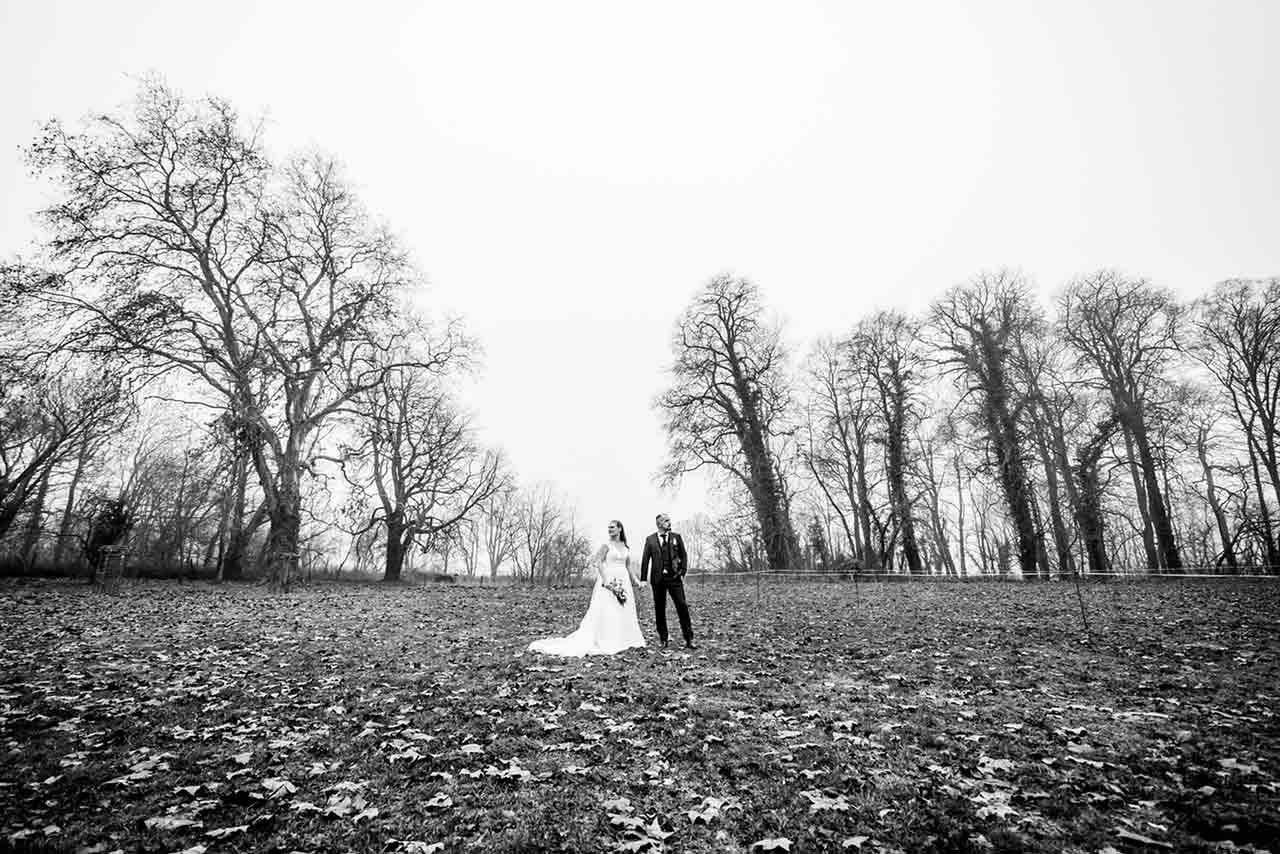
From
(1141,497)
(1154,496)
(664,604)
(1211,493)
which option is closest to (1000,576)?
(1154,496)

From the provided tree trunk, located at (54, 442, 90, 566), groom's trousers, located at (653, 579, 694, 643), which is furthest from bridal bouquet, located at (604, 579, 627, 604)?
tree trunk, located at (54, 442, 90, 566)

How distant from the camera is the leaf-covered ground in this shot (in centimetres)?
383

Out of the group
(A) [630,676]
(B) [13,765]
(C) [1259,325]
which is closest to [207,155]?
(B) [13,765]

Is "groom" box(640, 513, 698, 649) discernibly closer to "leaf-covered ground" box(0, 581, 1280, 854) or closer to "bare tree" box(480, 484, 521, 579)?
"leaf-covered ground" box(0, 581, 1280, 854)

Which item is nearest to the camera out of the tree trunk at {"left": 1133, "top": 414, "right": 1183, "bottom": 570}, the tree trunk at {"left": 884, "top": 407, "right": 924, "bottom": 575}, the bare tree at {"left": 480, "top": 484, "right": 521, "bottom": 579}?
the tree trunk at {"left": 1133, "top": 414, "right": 1183, "bottom": 570}

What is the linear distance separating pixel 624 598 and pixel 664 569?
929mm

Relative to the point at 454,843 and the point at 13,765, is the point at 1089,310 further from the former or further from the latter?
the point at 13,765

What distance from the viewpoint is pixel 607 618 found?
10.2 metres

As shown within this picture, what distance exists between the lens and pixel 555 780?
460 centimetres

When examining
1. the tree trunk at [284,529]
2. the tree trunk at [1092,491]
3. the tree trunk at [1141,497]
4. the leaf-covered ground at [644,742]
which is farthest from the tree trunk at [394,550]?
the tree trunk at [1141,497]

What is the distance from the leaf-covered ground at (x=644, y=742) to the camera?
3826mm

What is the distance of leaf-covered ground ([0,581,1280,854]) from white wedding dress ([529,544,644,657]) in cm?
82

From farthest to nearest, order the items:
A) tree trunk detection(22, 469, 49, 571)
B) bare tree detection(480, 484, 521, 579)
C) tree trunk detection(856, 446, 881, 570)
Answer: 1. bare tree detection(480, 484, 521, 579)
2. tree trunk detection(856, 446, 881, 570)
3. tree trunk detection(22, 469, 49, 571)

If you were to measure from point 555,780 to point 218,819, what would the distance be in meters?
2.40
